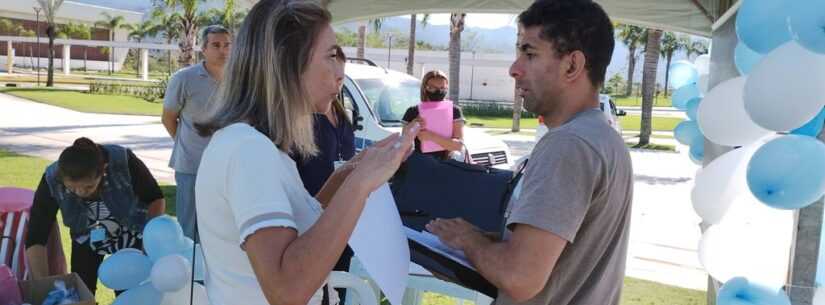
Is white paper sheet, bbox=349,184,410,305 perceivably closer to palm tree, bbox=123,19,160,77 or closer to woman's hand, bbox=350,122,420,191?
woman's hand, bbox=350,122,420,191

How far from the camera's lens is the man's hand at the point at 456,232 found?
1.47 metres

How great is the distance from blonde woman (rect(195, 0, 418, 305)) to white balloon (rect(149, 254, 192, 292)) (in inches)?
58.4

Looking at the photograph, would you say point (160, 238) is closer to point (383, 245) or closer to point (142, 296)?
point (142, 296)

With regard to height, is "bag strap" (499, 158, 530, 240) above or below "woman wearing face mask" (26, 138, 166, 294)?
above

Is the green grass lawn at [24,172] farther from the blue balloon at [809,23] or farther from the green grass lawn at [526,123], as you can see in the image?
the green grass lawn at [526,123]

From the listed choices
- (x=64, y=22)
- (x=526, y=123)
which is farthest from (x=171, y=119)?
(x=64, y=22)

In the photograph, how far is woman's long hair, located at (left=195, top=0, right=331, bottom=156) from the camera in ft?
4.21

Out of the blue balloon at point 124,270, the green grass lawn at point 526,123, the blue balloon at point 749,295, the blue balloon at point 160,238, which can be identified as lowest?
the green grass lawn at point 526,123

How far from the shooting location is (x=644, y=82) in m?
19.2

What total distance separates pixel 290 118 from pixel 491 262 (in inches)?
19.8

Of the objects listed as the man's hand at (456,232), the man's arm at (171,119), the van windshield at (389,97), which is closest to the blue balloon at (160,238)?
the man's hand at (456,232)

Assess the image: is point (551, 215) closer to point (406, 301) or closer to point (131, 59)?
point (406, 301)

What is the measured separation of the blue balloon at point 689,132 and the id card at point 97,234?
3757mm

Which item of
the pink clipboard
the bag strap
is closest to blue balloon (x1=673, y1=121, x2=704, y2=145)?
the pink clipboard
